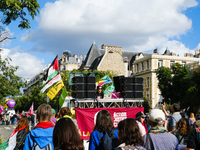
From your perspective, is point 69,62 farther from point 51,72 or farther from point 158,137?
point 158,137

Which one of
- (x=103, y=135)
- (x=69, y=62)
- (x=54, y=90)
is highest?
(x=69, y=62)

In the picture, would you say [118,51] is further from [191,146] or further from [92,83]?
[191,146]

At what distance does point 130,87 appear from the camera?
1142 cm

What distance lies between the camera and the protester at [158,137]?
11.1 ft

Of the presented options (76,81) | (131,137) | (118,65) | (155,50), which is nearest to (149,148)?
(131,137)

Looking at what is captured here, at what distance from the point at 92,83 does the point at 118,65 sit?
49.1m

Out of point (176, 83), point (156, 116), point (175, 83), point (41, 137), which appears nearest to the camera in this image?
point (41, 137)

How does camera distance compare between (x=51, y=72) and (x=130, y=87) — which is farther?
(x=51, y=72)

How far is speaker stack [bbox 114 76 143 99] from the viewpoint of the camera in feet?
36.9

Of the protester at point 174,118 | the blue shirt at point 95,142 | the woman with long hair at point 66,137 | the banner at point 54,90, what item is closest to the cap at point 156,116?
the blue shirt at point 95,142

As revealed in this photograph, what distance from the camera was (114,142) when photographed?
388 cm

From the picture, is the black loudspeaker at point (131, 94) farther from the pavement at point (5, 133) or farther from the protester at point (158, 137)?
the protester at point (158, 137)

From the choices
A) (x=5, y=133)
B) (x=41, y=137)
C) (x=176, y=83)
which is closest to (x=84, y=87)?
(x=41, y=137)

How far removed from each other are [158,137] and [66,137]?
1.33 m
